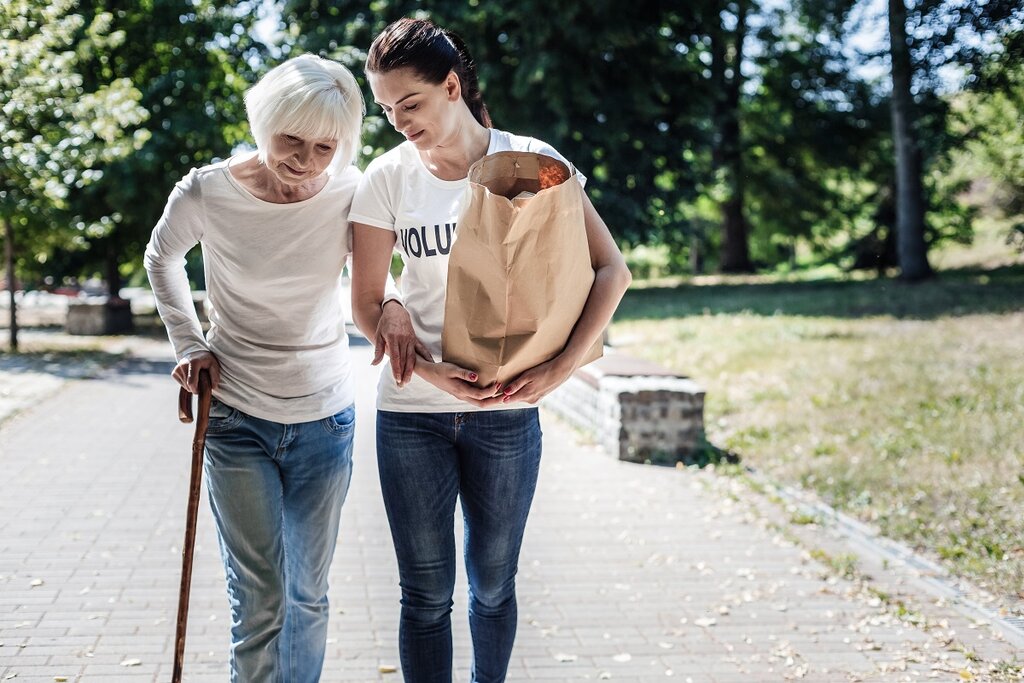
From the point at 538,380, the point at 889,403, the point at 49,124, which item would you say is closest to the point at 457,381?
the point at 538,380

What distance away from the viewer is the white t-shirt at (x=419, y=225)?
2746 millimetres

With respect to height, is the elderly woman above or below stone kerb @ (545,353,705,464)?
above

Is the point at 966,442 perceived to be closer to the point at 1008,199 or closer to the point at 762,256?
the point at 1008,199

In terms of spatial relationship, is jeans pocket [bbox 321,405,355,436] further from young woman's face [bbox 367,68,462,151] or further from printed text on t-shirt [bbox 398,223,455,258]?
young woman's face [bbox 367,68,462,151]

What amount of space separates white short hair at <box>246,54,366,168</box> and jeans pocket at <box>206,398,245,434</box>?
74cm

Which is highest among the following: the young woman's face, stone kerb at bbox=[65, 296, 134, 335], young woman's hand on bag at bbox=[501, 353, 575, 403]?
the young woman's face

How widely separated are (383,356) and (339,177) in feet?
1.81

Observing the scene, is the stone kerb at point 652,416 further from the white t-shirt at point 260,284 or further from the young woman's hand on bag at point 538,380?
the young woman's hand on bag at point 538,380

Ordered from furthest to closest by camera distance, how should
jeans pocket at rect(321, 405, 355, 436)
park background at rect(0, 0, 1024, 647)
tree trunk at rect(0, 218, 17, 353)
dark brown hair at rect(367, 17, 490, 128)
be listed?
1. tree trunk at rect(0, 218, 17, 353)
2. park background at rect(0, 0, 1024, 647)
3. jeans pocket at rect(321, 405, 355, 436)
4. dark brown hair at rect(367, 17, 490, 128)

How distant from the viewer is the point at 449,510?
2928mm

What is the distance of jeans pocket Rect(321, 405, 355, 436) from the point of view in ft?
10.1

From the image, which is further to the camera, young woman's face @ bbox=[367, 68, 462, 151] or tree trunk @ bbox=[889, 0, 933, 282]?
tree trunk @ bbox=[889, 0, 933, 282]

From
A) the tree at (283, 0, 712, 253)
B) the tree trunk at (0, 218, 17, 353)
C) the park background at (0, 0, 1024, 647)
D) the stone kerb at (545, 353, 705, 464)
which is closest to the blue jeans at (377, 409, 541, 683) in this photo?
the park background at (0, 0, 1024, 647)

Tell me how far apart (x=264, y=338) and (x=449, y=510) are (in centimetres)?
74
